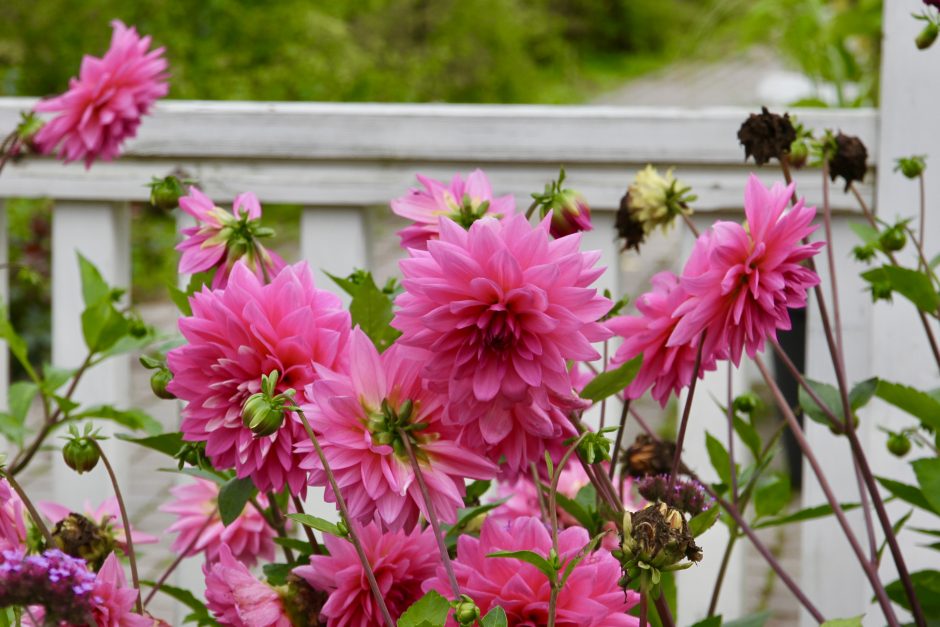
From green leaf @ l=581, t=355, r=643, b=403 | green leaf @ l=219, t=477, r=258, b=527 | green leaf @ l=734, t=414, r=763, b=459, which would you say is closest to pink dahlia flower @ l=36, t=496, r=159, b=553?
green leaf @ l=219, t=477, r=258, b=527

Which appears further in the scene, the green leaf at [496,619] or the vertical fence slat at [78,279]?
the vertical fence slat at [78,279]

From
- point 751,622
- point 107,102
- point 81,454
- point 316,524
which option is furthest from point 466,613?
point 107,102

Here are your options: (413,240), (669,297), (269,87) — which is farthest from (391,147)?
(269,87)

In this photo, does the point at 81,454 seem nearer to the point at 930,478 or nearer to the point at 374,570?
the point at 374,570

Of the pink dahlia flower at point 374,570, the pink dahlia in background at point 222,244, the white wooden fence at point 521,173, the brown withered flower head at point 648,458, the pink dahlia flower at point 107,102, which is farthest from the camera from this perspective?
the white wooden fence at point 521,173

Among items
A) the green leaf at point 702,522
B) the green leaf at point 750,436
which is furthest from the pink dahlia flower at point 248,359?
the green leaf at point 750,436

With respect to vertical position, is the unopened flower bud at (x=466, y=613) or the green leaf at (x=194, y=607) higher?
the unopened flower bud at (x=466, y=613)

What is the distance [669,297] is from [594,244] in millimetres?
821

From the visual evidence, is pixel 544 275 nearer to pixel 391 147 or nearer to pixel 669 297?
pixel 669 297

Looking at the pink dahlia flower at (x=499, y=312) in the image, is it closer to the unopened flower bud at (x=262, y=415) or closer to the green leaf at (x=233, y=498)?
the unopened flower bud at (x=262, y=415)

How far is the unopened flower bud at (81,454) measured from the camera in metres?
0.83

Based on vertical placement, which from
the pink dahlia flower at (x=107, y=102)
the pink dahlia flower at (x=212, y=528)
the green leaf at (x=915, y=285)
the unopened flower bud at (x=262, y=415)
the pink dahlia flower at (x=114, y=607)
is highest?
the pink dahlia flower at (x=107, y=102)

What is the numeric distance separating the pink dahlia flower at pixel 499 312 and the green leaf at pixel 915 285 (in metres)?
0.46

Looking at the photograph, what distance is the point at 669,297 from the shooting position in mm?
778
